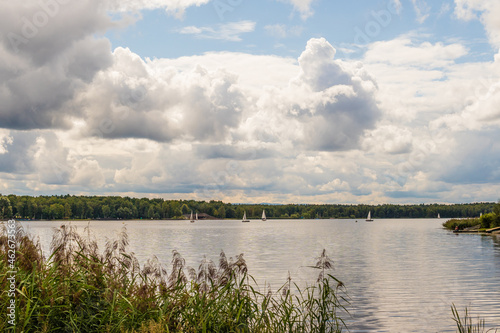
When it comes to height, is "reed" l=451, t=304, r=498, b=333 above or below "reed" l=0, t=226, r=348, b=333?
below

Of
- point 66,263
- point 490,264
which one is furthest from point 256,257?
point 66,263

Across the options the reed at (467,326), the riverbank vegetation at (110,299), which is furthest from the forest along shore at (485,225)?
the riverbank vegetation at (110,299)

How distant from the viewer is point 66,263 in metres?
13.9

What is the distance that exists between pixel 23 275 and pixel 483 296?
2910cm

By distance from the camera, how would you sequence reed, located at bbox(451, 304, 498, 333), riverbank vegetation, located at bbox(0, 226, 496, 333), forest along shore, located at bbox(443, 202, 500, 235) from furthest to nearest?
forest along shore, located at bbox(443, 202, 500, 235)
reed, located at bbox(451, 304, 498, 333)
riverbank vegetation, located at bbox(0, 226, 496, 333)

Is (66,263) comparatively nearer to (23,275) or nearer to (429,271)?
(23,275)

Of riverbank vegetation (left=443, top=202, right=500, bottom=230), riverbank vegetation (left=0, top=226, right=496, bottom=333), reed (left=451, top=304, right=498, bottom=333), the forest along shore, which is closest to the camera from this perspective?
riverbank vegetation (left=0, top=226, right=496, bottom=333)

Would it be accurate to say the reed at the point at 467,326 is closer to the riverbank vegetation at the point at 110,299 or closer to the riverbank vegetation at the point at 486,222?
the riverbank vegetation at the point at 110,299

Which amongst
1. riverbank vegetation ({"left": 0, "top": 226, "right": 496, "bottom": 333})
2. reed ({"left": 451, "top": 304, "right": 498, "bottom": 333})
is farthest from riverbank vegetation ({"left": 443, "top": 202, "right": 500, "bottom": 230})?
riverbank vegetation ({"left": 0, "top": 226, "right": 496, "bottom": 333})

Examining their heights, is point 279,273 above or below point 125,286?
below

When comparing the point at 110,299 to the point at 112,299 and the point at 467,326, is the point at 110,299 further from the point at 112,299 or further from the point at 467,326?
the point at 467,326

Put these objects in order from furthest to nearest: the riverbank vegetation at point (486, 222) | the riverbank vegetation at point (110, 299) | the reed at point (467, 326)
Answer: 1. the riverbank vegetation at point (486, 222)
2. the reed at point (467, 326)
3. the riverbank vegetation at point (110, 299)

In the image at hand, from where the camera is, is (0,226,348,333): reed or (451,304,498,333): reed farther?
(451,304,498,333): reed

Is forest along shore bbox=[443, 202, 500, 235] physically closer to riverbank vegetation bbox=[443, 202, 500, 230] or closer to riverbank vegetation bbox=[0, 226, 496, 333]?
riverbank vegetation bbox=[443, 202, 500, 230]
